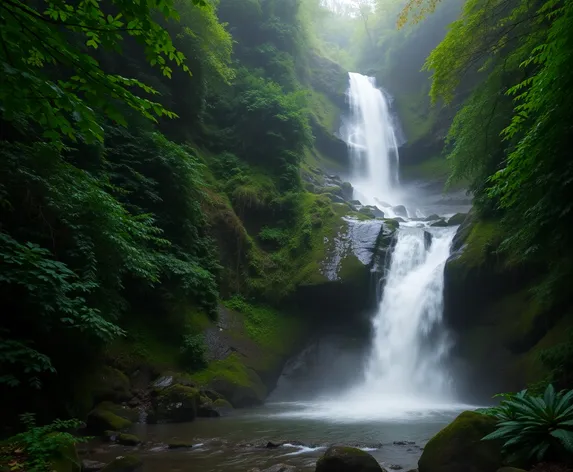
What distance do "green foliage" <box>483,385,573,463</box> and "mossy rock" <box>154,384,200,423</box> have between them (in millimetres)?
6314

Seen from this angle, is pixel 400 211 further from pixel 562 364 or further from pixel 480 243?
pixel 562 364

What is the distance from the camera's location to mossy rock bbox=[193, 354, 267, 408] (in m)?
10.6

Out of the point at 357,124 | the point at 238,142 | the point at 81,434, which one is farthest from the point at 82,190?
the point at 357,124

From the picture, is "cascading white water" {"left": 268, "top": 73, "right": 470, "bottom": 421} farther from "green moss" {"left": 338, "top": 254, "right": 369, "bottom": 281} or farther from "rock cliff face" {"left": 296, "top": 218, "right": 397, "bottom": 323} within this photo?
"green moss" {"left": 338, "top": 254, "right": 369, "bottom": 281}

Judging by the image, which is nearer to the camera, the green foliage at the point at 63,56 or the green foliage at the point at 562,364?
the green foliage at the point at 63,56

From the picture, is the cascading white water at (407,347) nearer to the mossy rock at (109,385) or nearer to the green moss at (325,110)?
the mossy rock at (109,385)

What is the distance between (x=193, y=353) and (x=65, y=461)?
6.70m

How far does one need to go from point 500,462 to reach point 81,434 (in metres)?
6.35

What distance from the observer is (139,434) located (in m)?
7.20

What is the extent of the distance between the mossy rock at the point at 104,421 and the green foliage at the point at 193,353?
9.77 feet

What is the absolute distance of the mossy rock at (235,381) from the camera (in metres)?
10.6

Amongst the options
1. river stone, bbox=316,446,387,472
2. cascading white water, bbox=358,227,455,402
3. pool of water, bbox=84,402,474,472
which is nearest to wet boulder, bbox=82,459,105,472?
pool of water, bbox=84,402,474,472

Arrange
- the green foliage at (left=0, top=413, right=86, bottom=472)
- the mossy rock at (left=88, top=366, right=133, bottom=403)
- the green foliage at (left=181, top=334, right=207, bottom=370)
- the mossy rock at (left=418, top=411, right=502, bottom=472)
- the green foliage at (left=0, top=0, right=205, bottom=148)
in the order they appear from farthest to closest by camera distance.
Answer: the green foliage at (left=181, top=334, right=207, bottom=370)
the mossy rock at (left=88, top=366, right=133, bottom=403)
the mossy rock at (left=418, top=411, right=502, bottom=472)
the green foliage at (left=0, top=413, right=86, bottom=472)
the green foliage at (left=0, top=0, right=205, bottom=148)

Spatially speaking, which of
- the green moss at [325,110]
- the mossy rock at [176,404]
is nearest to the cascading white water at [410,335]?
the mossy rock at [176,404]
